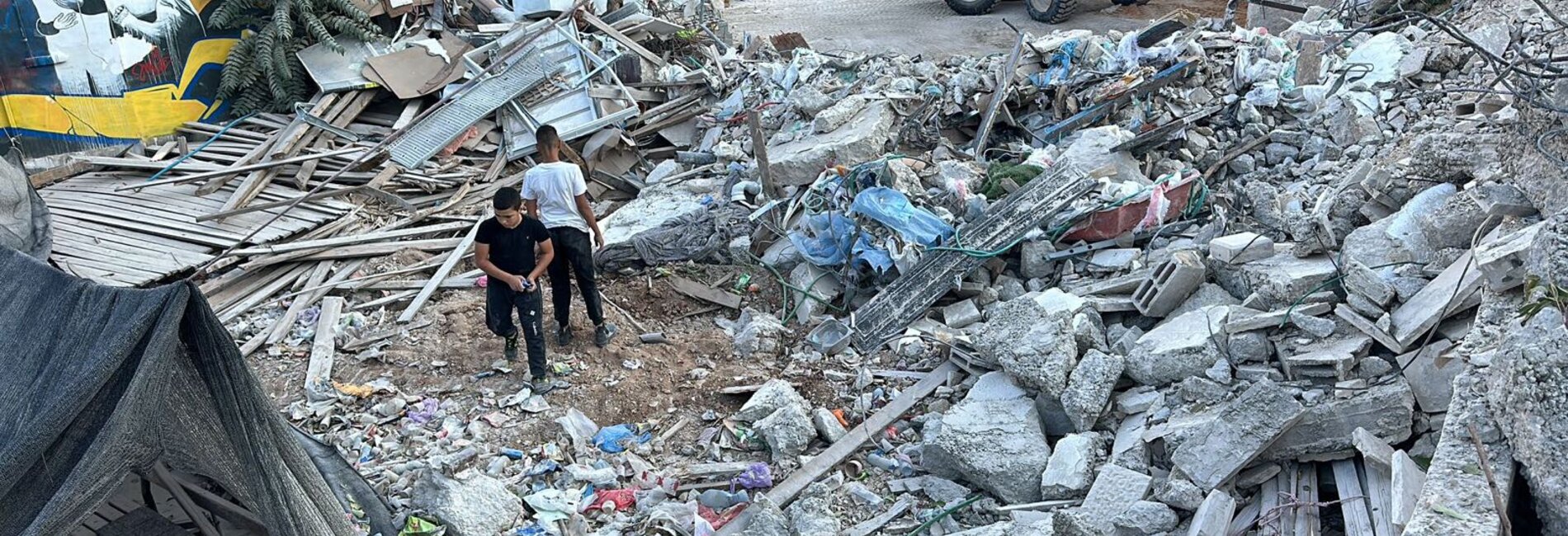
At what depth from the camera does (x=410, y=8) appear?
11.1 meters

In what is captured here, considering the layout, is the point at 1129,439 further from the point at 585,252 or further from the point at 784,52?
the point at 784,52

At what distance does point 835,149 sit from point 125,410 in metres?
5.56

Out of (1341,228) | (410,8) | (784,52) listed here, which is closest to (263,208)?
(410,8)

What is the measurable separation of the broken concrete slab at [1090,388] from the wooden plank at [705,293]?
2765 mm

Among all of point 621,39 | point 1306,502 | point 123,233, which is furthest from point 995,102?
point 123,233

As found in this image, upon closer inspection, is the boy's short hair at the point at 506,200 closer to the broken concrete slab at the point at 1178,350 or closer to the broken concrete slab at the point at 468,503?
the broken concrete slab at the point at 468,503

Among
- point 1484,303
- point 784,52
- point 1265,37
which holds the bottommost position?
point 784,52

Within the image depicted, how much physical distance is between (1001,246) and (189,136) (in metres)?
8.04

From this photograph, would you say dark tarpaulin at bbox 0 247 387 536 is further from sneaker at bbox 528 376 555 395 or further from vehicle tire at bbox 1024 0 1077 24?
vehicle tire at bbox 1024 0 1077 24

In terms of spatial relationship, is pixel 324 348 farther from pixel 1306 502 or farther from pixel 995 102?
pixel 1306 502

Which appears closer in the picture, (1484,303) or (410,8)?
(1484,303)

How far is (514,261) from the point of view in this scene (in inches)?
232

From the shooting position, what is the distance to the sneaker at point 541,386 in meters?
6.31

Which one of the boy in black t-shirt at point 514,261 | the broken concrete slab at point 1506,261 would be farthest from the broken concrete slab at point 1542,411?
the boy in black t-shirt at point 514,261
